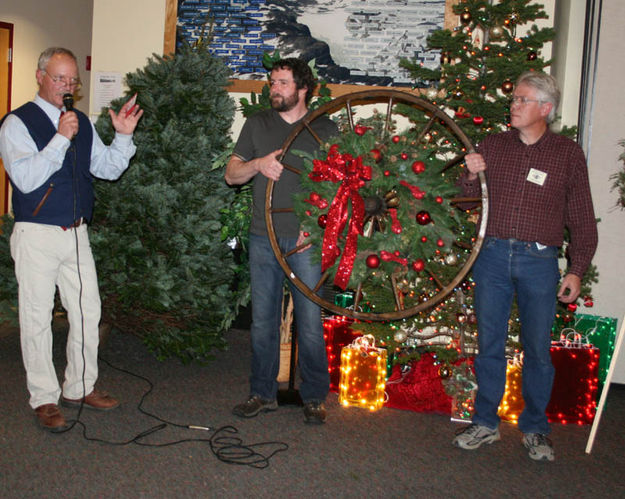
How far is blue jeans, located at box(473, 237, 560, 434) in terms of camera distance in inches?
123

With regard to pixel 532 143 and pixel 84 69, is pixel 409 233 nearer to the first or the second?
pixel 532 143

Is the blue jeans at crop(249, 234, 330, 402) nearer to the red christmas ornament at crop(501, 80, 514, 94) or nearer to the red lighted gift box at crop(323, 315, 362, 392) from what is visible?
the red lighted gift box at crop(323, 315, 362, 392)

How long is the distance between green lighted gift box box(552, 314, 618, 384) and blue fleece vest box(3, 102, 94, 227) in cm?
297

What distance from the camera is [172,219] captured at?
4160 mm

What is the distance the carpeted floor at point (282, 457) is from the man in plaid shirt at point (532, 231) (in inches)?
8.5

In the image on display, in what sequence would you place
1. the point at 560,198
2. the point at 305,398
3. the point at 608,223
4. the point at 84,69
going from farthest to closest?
the point at 84,69
the point at 608,223
the point at 305,398
the point at 560,198

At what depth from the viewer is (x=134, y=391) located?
389 centimetres

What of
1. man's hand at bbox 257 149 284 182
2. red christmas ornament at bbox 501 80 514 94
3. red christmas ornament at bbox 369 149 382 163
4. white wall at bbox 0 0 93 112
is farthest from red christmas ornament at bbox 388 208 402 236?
white wall at bbox 0 0 93 112

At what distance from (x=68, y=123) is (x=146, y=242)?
1270 millimetres

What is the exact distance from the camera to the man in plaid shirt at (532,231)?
311 cm

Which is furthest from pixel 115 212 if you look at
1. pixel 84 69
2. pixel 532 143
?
pixel 84 69

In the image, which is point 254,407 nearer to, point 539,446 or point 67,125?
point 539,446

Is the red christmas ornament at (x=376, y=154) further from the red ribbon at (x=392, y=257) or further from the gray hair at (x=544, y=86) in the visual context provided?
the gray hair at (x=544, y=86)

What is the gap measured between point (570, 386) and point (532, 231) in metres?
1.23
